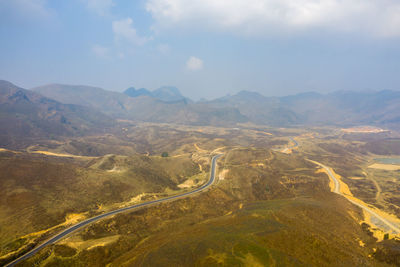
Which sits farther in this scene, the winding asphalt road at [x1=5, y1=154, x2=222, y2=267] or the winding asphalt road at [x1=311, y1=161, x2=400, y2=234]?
the winding asphalt road at [x1=311, y1=161, x2=400, y2=234]

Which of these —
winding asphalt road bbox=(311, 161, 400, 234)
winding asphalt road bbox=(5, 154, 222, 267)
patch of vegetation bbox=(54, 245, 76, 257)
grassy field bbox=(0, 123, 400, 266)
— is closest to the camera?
grassy field bbox=(0, 123, 400, 266)

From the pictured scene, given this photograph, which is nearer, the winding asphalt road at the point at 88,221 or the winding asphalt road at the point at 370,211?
the winding asphalt road at the point at 88,221

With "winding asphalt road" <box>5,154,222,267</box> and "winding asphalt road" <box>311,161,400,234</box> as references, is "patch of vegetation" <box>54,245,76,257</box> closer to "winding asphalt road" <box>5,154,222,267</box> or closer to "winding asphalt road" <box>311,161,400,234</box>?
"winding asphalt road" <box>5,154,222,267</box>

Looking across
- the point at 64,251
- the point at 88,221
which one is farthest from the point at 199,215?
the point at 64,251

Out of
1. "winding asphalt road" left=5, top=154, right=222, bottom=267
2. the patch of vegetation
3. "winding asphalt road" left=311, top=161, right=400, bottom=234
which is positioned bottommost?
"winding asphalt road" left=311, top=161, right=400, bottom=234

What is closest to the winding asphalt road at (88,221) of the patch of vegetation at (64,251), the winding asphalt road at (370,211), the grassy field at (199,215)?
the grassy field at (199,215)

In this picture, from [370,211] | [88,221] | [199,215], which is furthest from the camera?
[370,211]

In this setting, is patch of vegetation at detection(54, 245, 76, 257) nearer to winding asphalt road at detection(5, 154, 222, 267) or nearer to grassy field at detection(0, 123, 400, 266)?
grassy field at detection(0, 123, 400, 266)

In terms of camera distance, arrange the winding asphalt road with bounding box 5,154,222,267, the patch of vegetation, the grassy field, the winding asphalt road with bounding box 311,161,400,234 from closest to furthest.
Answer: the grassy field, the patch of vegetation, the winding asphalt road with bounding box 5,154,222,267, the winding asphalt road with bounding box 311,161,400,234

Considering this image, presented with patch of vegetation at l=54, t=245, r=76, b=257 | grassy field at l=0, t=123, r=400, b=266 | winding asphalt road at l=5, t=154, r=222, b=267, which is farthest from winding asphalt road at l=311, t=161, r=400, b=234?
patch of vegetation at l=54, t=245, r=76, b=257

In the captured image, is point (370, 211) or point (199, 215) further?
point (370, 211)

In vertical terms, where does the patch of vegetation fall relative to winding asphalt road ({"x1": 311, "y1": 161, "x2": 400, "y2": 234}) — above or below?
above

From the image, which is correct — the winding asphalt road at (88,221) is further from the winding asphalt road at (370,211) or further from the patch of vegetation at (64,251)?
the winding asphalt road at (370,211)

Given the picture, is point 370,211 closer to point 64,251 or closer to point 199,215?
point 199,215
